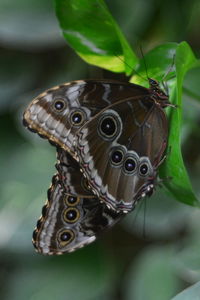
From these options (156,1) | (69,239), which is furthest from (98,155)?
(156,1)

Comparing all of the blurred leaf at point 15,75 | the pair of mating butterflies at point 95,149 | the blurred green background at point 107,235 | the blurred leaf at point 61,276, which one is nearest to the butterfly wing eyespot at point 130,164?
the pair of mating butterflies at point 95,149

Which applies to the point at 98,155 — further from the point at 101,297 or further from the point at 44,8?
the point at 44,8

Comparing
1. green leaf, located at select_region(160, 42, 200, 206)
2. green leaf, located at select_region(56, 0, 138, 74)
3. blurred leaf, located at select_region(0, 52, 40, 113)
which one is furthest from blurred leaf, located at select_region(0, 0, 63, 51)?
green leaf, located at select_region(160, 42, 200, 206)

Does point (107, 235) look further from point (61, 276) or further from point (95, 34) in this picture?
point (95, 34)

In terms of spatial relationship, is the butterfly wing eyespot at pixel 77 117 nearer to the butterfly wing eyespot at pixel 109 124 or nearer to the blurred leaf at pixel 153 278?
the butterfly wing eyespot at pixel 109 124

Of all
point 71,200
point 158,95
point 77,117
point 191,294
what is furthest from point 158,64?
point 191,294

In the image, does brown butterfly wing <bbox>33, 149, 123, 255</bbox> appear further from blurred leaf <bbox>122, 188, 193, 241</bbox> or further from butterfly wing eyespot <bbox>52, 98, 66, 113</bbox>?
blurred leaf <bbox>122, 188, 193, 241</bbox>
